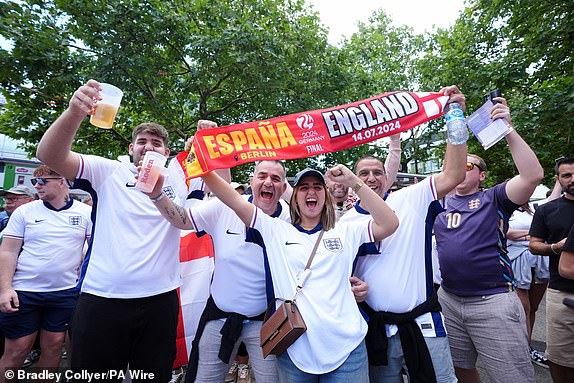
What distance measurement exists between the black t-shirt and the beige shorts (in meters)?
0.19

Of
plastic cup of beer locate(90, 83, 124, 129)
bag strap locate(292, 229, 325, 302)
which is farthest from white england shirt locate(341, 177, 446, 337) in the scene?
plastic cup of beer locate(90, 83, 124, 129)

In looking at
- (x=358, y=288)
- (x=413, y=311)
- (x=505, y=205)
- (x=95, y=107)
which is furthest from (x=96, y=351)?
(x=505, y=205)

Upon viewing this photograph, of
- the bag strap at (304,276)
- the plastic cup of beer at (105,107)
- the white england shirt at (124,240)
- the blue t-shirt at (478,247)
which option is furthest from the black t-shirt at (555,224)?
the plastic cup of beer at (105,107)

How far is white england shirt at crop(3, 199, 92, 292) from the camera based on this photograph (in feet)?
11.3

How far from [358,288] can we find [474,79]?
9423mm

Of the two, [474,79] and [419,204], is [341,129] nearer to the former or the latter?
[419,204]

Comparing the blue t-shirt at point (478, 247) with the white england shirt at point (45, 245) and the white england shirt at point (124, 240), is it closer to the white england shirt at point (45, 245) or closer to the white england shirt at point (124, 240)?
the white england shirt at point (124, 240)

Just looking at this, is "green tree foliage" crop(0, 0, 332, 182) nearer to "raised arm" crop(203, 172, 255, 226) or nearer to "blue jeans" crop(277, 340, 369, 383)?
"raised arm" crop(203, 172, 255, 226)

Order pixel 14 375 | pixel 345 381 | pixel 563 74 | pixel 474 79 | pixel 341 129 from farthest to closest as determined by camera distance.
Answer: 1. pixel 474 79
2. pixel 563 74
3. pixel 14 375
4. pixel 341 129
5. pixel 345 381

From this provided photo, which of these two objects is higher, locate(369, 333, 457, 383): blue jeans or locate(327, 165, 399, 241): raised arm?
locate(327, 165, 399, 241): raised arm

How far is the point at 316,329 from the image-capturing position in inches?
→ 79.9

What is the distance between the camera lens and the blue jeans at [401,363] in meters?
2.25

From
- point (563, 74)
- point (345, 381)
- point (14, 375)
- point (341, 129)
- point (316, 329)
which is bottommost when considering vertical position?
point (14, 375)

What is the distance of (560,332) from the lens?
9.91 ft
